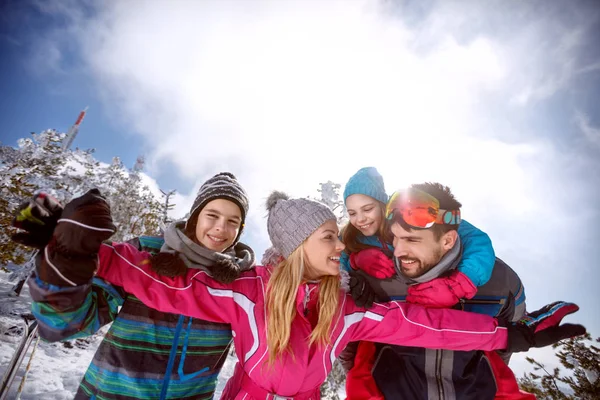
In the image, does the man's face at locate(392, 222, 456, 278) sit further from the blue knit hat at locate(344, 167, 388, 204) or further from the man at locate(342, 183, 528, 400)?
the blue knit hat at locate(344, 167, 388, 204)

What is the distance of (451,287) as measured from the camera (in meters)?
2.34

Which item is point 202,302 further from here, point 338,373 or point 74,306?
point 338,373

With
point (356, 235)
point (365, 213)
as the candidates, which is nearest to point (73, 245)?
point (356, 235)

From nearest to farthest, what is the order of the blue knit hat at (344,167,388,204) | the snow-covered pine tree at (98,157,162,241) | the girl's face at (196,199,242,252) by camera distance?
the girl's face at (196,199,242,252), the blue knit hat at (344,167,388,204), the snow-covered pine tree at (98,157,162,241)

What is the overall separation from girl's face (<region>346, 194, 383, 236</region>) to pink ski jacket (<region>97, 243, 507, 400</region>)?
1302 millimetres

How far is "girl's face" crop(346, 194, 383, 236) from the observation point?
11.5 ft

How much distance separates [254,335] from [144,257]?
100cm

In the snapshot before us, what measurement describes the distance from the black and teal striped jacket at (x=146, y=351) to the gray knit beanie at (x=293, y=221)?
0.89 metres

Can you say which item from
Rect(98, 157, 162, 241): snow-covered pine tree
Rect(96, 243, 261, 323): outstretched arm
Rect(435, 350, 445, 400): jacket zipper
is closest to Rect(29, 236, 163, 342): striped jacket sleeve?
Rect(96, 243, 261, 323): outstretched arm

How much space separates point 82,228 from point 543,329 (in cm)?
352

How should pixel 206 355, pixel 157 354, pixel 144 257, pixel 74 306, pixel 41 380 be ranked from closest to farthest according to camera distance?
1. pixel 74 306
2. pixel 144 257
3. pixel 157 354
4. pixel 206 355
5. pixel 41 380

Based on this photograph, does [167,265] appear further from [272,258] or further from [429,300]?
[429,300]

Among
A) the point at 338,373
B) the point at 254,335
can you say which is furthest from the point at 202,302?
the point at 338,373

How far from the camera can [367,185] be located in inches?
152
